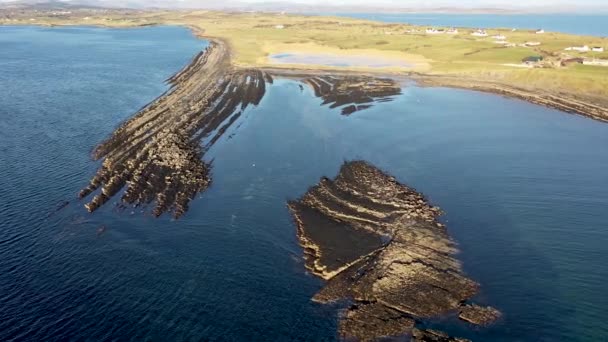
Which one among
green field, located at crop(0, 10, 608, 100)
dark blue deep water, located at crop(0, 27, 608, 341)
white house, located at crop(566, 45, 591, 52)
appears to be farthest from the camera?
white house, located at crop(566, 45, 591, 52)

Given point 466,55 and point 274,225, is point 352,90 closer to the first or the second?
point 466,55

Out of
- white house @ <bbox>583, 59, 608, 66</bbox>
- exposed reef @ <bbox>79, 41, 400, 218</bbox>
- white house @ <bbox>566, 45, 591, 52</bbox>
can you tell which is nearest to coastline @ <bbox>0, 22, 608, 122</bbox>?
exposed reef @ <bbox>79, 41, 400, 218</bbox>

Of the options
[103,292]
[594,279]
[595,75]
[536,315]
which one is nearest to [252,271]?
[103,292]

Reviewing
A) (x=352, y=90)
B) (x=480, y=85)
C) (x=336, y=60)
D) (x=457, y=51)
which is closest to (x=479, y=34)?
(x=457, y=51)

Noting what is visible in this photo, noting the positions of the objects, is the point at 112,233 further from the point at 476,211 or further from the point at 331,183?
the point at 476,211

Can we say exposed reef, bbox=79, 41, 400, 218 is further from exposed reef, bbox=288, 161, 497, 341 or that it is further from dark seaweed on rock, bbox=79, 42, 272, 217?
exposed reef, bbox=288, 161, 497, 341

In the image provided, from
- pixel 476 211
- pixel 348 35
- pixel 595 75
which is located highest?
pixel 348 35
